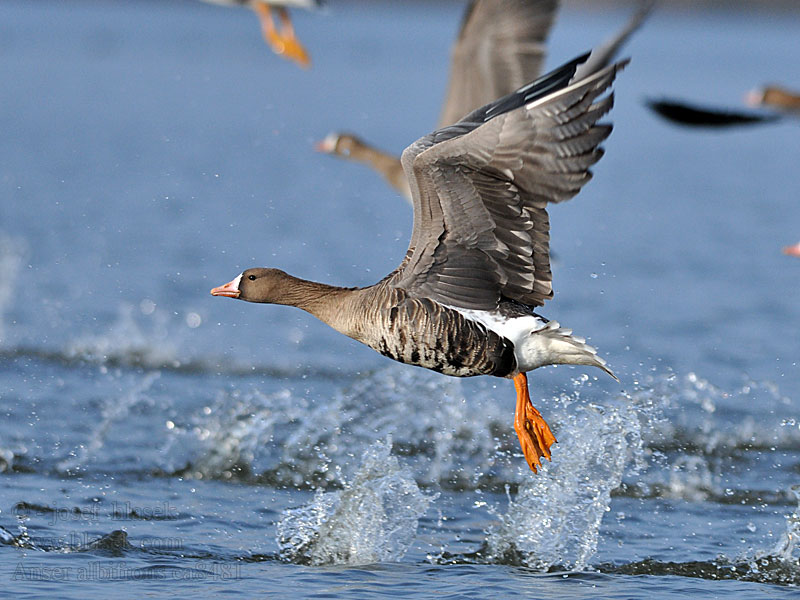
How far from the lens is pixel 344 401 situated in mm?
9750

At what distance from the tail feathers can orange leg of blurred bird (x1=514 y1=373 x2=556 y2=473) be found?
1.17ft

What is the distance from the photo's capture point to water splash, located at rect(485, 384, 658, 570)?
698cm

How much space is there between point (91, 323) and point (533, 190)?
23.7 ft

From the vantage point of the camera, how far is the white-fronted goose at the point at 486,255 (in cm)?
567

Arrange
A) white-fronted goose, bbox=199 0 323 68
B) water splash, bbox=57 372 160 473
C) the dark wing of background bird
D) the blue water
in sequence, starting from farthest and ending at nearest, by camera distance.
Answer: white-fronted goose, bbox=199 0 323 68
the dark wing of background bird
water splash, bbox=57 372 160 473
the blue water

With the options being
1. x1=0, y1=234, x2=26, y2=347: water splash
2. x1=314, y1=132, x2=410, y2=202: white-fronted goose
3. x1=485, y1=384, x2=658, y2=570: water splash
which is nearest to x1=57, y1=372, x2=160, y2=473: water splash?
x1=0, y1=234, x2=26, y2=347: water splash

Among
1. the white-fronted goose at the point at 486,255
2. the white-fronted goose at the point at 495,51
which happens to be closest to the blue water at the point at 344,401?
the white-fronted goose at the point at 486,255

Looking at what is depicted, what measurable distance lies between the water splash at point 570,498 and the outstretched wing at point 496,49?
2.87 m

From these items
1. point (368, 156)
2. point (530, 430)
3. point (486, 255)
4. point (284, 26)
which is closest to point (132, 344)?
point (368, 156)

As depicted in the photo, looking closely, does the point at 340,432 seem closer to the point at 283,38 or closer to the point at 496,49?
the point at 496,49

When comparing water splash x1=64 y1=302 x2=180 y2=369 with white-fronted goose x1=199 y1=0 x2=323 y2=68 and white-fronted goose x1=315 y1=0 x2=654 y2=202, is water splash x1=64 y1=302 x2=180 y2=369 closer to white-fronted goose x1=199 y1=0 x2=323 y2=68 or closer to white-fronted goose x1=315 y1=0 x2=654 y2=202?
white-fronted goose x1=199 y1=0 x2=323 y2=68

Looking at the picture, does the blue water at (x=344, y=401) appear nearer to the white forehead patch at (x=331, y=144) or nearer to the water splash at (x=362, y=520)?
the water splash at (x=362, y=520)

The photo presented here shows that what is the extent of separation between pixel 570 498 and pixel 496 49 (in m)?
3.81

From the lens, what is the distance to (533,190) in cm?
586
